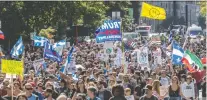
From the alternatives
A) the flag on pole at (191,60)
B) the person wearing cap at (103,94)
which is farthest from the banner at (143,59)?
the person wearing cap at (103,94)

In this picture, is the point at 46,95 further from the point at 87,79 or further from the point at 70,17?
the point at 70,17

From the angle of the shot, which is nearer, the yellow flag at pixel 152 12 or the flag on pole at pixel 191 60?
the flag on pole at pixel 191 60

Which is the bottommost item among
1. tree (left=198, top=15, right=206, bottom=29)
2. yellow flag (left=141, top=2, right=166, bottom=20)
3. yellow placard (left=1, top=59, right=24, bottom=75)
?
tree (left=198, top=15, right=206, bottom=29)

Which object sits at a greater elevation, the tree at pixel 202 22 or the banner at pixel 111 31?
the banner at pixel 111 31

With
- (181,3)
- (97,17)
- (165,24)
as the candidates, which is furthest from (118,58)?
(181,3)

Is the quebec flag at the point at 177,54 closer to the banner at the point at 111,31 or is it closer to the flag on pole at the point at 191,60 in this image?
the flag on pole at the point at 191,60

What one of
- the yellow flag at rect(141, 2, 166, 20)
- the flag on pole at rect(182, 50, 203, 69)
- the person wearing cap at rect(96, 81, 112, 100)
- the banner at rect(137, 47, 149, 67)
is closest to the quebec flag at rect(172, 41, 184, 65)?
the flag on pole at rect(182, 50, 203, 69)

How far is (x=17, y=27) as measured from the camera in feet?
160

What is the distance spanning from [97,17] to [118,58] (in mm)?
35444

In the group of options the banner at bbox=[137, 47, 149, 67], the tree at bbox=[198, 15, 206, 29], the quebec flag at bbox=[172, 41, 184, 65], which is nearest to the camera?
the quebec flag at bbox=[172, 41, 184, 65]

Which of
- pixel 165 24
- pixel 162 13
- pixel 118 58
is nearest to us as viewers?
pixel 118 58

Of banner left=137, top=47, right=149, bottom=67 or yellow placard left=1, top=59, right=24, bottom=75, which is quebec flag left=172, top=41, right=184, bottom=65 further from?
yellow placard left=1, top=59, right=24, bottom=75

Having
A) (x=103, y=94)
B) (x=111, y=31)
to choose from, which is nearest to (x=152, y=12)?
(x=111, y=31)

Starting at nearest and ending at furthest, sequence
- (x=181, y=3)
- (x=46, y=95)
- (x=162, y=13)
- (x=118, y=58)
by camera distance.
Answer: (x=46, y=95)
(x=118, y=58)
(x=162, y=13)
(x=181, y=3)
